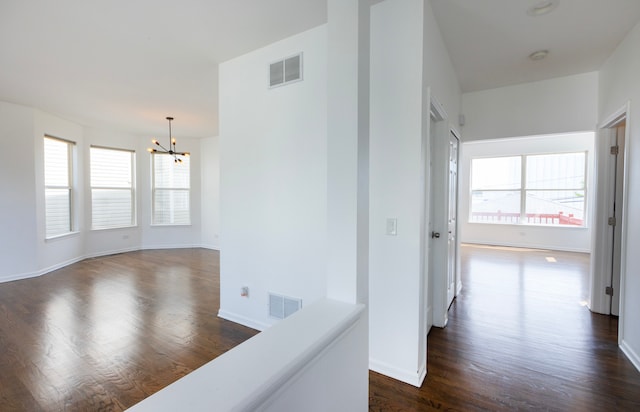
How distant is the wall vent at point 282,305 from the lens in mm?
2817

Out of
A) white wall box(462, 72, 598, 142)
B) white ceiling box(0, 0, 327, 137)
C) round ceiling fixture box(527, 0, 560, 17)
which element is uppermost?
round ceiling fixture box(527, 0, 560, 17)

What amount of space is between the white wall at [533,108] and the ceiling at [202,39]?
17cm

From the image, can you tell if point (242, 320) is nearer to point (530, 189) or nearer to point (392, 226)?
point (392, 226)

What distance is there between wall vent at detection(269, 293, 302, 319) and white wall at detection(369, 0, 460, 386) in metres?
0.82

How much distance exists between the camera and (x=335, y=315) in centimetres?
141

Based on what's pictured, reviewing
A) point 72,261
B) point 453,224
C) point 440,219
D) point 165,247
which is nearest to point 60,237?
point 72,261

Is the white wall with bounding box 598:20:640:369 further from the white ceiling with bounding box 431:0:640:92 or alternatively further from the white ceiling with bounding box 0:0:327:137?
the white ceiling with bounding box 0:0:327:137

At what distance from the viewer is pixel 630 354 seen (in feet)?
7.98

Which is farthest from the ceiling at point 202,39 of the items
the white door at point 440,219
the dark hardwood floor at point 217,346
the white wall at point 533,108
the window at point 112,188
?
the dark hardwood floor at point 217,346

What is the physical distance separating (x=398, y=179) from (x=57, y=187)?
6.52 metres

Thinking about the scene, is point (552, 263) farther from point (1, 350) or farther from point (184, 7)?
point (1, 350)

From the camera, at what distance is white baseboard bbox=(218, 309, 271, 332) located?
3.08 meters

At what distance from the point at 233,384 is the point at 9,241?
6098 millimetres

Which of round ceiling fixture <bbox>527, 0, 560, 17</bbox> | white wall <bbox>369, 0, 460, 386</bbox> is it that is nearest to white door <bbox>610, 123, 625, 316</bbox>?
round ceiling fixture <bbox>527, 0, 560, 17</bbox>
